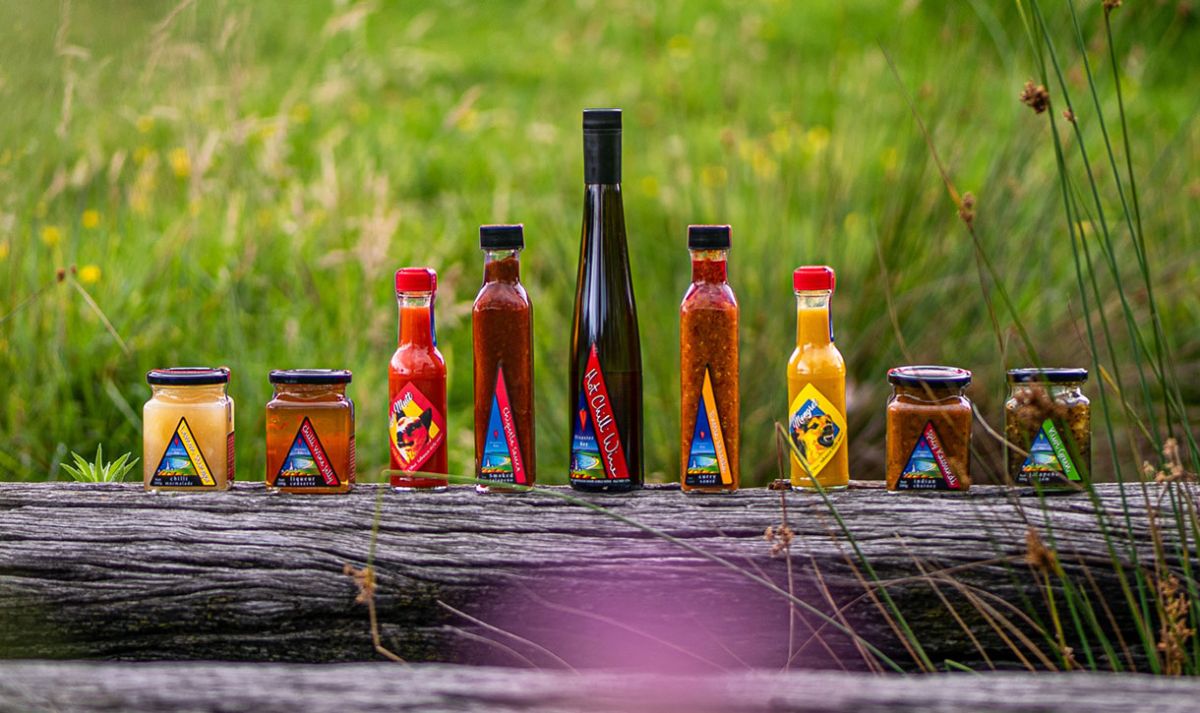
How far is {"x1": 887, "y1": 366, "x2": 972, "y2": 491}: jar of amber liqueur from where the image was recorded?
170cm

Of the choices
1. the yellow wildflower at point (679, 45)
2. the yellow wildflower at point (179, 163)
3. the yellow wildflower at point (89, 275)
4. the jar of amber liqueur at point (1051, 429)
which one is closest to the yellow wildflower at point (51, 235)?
the yellow wildflower at point (89, 275)

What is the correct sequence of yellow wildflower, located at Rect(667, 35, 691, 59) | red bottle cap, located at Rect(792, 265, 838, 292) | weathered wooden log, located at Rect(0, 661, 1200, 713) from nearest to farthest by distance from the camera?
weathered wooden log, located at Rect(0, 661, 1200, 713) → red bottle cap, located at Rect(792, 265, 838, 292) → yellow wildflower, located at Rect(667, 35, 691, 59)

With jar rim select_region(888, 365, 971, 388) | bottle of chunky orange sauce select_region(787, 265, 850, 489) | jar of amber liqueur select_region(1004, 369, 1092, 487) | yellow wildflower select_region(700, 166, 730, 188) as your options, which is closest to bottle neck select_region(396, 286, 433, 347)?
bottle of chunky orange sauce select_region(787, 265, 850, 489)

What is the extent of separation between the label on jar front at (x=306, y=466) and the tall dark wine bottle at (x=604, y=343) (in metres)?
0.31

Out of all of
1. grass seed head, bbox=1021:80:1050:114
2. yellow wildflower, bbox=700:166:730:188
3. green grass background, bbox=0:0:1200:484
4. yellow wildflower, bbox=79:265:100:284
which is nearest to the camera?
grass seed head, bbox=1021:80:1050:114

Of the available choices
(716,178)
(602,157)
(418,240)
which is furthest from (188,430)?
(418,240)

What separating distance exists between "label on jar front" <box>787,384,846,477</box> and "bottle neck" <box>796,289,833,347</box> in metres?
0.06

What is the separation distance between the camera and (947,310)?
8.54ft

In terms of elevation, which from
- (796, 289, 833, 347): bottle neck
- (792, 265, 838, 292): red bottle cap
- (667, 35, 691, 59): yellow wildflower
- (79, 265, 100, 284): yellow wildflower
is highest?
(667, 35, 691, 59): yellow wildflower

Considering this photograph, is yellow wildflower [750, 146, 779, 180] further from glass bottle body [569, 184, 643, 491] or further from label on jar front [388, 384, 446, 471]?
label on jar front [388, 384, 446, 471]

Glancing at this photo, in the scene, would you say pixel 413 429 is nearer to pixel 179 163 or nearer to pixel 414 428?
pixel 414 428

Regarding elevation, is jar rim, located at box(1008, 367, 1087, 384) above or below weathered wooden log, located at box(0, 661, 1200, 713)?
above

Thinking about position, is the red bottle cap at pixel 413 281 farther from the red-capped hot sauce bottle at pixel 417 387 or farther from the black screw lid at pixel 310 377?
the black screw lid at pixel 310 377

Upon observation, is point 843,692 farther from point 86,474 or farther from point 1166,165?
point 1166,165
